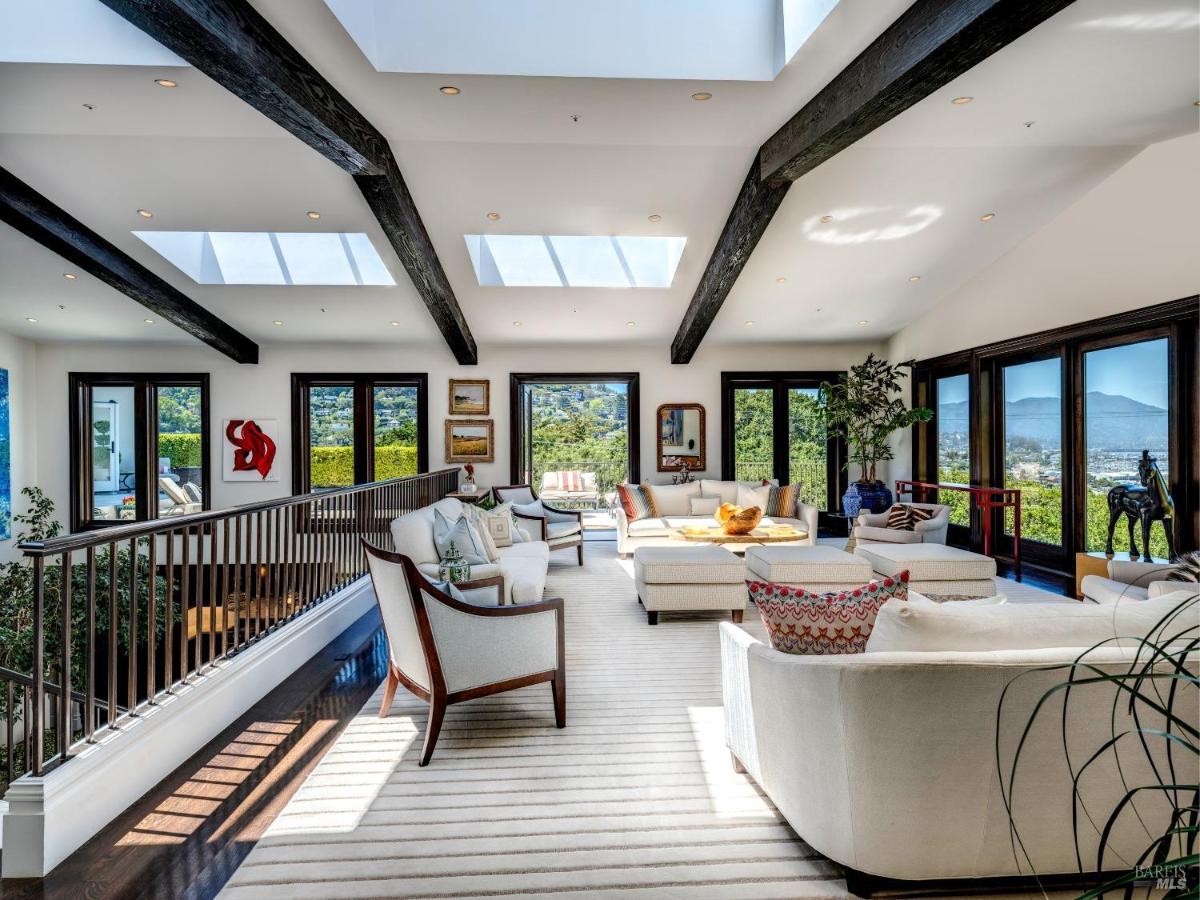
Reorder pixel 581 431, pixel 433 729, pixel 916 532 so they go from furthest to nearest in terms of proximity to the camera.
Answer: pixel 581 431
pixel 916 532
pixel 433 729

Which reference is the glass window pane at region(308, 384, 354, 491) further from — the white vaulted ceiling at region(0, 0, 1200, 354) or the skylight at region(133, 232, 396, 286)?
the skylight at region(133, 232, 396, 286)

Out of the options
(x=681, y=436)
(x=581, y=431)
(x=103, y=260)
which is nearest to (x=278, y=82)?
(x=103, y=260)

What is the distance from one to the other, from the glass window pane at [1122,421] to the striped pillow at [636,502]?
159 inches

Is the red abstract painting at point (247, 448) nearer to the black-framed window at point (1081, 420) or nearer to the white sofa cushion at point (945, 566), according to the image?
the white sofa cushion at point (945, 566)

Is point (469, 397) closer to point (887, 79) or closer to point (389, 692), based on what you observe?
point (389, 692)

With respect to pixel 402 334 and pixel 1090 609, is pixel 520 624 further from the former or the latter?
pixel 402 334

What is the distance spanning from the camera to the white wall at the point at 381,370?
8.02 m

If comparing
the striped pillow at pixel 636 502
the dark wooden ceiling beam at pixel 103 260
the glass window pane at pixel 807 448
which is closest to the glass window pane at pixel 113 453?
the dark wooden ceiling beam at pixel 103 260

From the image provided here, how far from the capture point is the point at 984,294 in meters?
6.51

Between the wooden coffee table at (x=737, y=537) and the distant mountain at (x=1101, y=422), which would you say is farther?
the wooden coffee table at (x=737, y=537)

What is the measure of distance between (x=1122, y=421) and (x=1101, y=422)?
0.18 m

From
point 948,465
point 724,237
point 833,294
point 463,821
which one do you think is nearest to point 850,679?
point 463,821

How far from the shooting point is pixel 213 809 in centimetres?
224

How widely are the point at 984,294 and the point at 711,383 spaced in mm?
3275
